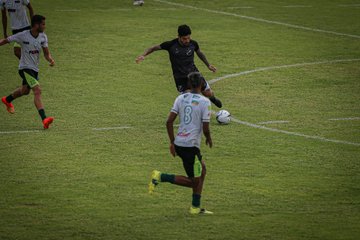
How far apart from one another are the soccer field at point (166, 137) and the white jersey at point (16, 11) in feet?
4.87

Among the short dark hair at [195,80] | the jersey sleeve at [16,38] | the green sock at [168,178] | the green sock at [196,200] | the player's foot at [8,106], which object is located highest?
the short dark hair at [195,80]

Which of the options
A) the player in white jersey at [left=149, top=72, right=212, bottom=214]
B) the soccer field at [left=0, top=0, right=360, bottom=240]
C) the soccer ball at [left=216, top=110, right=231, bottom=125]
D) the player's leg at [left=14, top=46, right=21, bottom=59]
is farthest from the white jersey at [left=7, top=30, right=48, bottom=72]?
the player in white jersey at [left=149, top=72, right=212, bottom=214]

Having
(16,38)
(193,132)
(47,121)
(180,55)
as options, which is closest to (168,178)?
(193,132)

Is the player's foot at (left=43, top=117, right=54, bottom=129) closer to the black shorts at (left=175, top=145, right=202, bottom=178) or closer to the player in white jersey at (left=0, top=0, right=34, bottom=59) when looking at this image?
the black shorts at (left=175, top=145, right=202, bottom=178)

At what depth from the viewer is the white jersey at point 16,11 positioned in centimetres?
2455

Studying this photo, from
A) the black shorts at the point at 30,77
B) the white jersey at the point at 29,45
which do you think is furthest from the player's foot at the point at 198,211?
the white jersey at the point at 29,45

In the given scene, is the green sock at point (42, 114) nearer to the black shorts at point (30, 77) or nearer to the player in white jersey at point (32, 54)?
the player in white jersey at point (32, 54)

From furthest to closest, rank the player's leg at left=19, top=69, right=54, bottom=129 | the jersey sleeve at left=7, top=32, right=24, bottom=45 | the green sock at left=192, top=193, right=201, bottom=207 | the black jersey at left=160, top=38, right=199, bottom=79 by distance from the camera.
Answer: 1. the player's leg at left=19, top=69, right=54, bottom=129
2. the jersey sleeve at left=7, top=32, right=24, bottom=45
3. the black jersey at left=160, top=38, right=199, bottom=79
4. the green sock at left=192, top=193, right=201, bottom=207

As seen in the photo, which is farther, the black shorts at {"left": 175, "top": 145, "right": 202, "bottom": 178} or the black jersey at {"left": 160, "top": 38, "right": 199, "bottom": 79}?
the black jersey at {"left": 160, "top": 38, "right": 199, "bottom": 79}

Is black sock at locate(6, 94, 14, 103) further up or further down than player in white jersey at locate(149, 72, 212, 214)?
further down

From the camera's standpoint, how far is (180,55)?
61.5 ft

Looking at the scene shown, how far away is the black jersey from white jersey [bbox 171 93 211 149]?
5383 millimetres

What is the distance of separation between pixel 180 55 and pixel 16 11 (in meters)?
7.74

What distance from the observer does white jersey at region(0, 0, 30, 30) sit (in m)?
24.5
